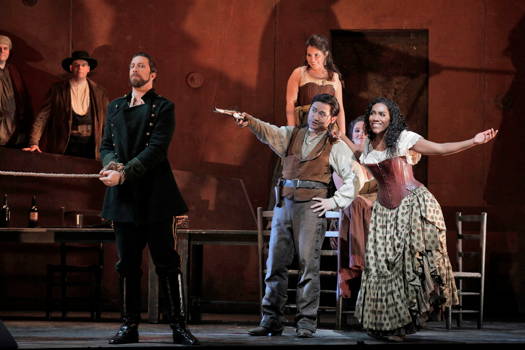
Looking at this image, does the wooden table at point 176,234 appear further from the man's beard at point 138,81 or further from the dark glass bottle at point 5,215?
the man's beard at point 138,81

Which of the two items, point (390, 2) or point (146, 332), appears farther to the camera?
point (390, 2)

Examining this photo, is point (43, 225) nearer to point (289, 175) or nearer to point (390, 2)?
point (289, 175)

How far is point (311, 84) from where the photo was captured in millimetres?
7160

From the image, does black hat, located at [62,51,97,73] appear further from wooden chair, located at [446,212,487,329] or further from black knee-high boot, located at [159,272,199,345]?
black knee-high boot, located at [159,272,199,345]

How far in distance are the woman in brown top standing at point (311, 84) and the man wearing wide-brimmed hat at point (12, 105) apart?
268 cm

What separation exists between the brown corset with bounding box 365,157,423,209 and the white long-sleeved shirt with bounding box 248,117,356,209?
0.15 m

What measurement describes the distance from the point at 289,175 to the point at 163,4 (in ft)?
12.0

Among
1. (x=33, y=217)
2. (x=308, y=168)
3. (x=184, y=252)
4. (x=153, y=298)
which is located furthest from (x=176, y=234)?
(x=308, y=168)

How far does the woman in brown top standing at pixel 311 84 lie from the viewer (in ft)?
23.4

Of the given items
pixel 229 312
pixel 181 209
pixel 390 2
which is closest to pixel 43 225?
pixel 229 312

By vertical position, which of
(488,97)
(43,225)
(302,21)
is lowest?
(43,225)

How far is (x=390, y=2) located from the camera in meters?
8.34

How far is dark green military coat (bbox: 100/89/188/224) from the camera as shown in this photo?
466 centimetres

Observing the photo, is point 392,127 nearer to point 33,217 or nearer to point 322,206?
point 322,206
